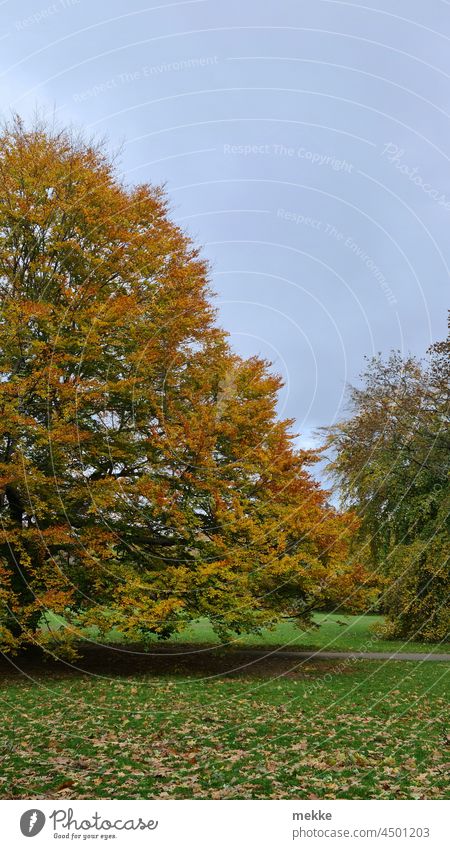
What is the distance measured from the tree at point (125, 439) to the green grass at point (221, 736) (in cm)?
174

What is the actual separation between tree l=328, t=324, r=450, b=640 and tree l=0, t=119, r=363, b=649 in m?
7.43

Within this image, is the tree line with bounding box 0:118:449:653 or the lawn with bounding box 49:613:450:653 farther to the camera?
the lawn with bounding box 49:613:450:653

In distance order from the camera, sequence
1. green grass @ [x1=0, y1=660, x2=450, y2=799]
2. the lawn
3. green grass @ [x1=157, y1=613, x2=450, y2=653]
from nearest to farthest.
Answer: green grass @ [x1=0, y1=660, x2=450, y2=799] < the lawn < green grass @ [x1=157, y1=613, x2=450, y2=653]

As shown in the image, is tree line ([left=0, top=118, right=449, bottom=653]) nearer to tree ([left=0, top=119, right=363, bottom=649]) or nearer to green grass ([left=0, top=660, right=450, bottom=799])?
tree ([left=0, top=119, right=363, bottom=649])

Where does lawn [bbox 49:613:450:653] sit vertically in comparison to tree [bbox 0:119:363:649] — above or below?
below

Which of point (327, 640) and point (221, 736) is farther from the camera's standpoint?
point (327, 640)

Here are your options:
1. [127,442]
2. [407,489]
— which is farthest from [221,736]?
[407,489]

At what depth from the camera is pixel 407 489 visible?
2755 centimetres

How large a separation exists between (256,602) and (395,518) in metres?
11.9

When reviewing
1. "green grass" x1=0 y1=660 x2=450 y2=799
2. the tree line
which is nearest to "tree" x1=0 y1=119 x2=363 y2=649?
the tree line

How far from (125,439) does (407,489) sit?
13523 millimetres

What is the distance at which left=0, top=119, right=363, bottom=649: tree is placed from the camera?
1669 cm

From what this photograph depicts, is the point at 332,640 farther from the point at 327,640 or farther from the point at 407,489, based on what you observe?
the point at 407,489

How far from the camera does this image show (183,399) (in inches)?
754
